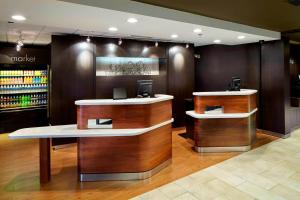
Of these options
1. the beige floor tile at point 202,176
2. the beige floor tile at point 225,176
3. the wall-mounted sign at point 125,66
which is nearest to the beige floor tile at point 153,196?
the beige floor tile at point 202,176

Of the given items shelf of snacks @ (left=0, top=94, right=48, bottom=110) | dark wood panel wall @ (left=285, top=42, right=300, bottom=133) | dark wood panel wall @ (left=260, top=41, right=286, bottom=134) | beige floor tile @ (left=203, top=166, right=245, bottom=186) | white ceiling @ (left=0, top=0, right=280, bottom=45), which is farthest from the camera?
shelf of snacks @ (left=0, top=94, right=48, bottom=110)

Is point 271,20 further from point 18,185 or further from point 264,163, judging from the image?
point 18,185

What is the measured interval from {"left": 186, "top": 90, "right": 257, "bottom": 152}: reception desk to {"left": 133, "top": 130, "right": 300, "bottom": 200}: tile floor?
0.41 meters

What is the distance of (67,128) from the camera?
12.0 feet

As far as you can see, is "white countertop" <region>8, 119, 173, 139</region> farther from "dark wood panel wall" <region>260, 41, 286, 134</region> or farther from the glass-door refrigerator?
"dark wood panel wall" <region>260, 41, 286, 134</region>

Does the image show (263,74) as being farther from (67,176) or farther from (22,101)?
(22,101)

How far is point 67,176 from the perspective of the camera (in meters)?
3.88

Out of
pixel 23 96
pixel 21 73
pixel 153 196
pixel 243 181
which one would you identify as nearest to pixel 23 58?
pixel 21 73

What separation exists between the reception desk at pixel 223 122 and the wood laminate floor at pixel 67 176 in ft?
0.89

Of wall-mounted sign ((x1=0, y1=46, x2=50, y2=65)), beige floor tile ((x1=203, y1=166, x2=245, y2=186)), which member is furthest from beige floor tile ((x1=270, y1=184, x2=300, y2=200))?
wall-mounted sign ((x1=0, y1=46, x2=50, y2=65))

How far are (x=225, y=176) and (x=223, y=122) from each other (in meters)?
1.43

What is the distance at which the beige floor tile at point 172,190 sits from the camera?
3.24m

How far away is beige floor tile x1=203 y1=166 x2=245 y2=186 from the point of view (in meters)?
3.64

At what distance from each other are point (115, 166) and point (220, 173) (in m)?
1.90
